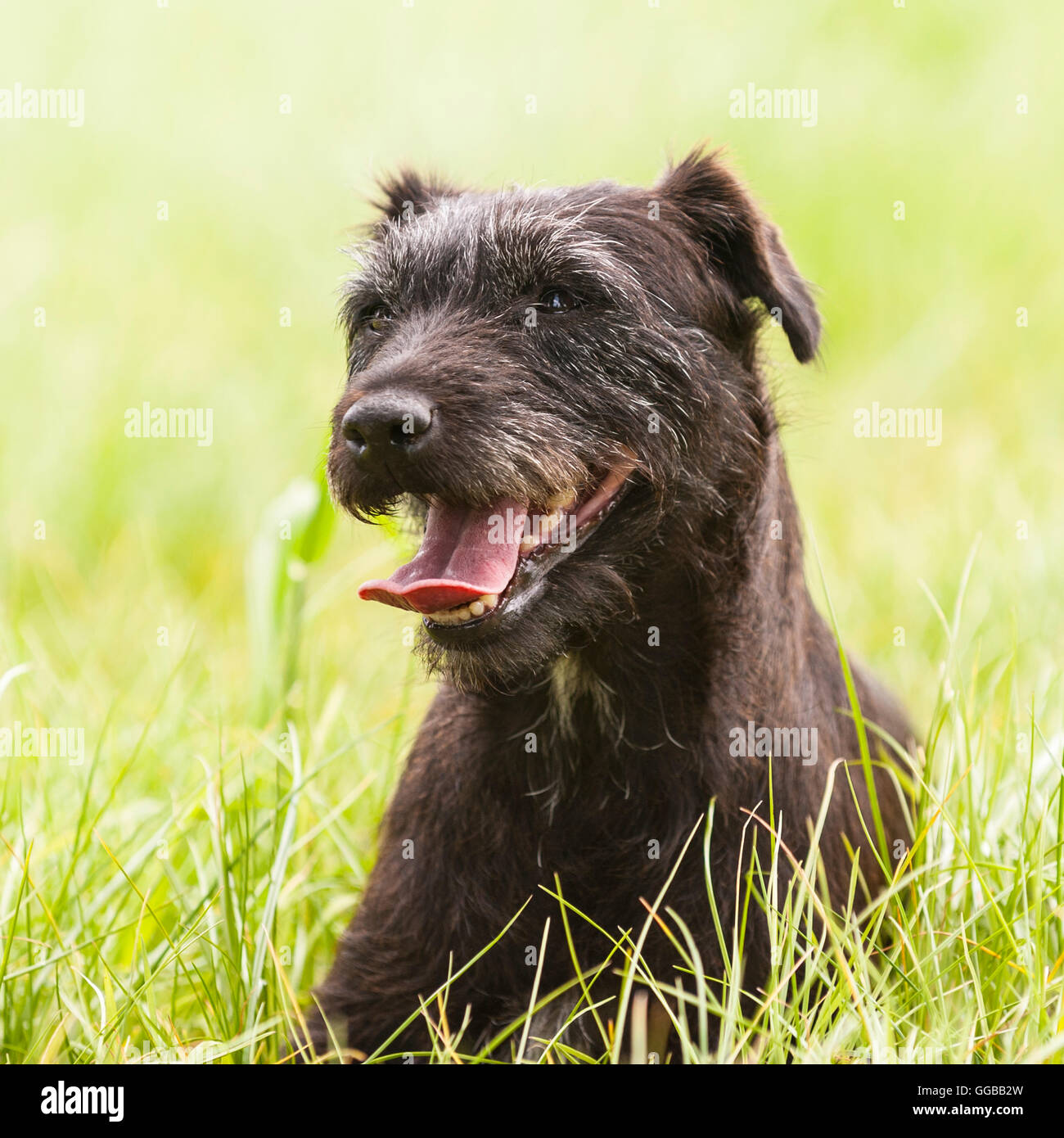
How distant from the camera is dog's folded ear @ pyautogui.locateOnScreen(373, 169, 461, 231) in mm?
3947

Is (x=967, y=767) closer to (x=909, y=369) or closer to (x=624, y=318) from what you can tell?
(x=624, y=318)

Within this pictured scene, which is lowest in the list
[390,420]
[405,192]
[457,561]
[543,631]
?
[543,631]

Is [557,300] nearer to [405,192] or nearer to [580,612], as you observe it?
[580,612]

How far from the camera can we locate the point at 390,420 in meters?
2.92

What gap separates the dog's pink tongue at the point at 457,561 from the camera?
3006 millimetres

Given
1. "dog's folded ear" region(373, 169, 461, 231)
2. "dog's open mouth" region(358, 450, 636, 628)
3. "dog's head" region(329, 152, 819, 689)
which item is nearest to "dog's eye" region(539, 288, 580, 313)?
"dog's head" region(329, 152, 819, 689)

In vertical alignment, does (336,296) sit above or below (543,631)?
above

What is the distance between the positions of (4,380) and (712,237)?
5.36 meters

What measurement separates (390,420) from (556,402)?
1.47 feet

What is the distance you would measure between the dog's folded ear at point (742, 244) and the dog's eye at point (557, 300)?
0.45m

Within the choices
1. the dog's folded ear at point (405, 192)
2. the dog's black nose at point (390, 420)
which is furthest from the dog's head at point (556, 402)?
the dog's folded ear at point (405, 192)

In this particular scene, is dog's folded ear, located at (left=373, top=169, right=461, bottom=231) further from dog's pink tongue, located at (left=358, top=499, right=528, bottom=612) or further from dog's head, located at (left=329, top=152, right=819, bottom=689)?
dog's pink tongue, located at (left=358, top=499, right=528, bottom=612)

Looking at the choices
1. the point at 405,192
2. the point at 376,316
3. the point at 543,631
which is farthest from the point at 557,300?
the point at 405,192

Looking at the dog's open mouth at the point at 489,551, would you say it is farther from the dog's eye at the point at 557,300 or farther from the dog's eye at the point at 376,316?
the dog's eye at the point at 376,316
